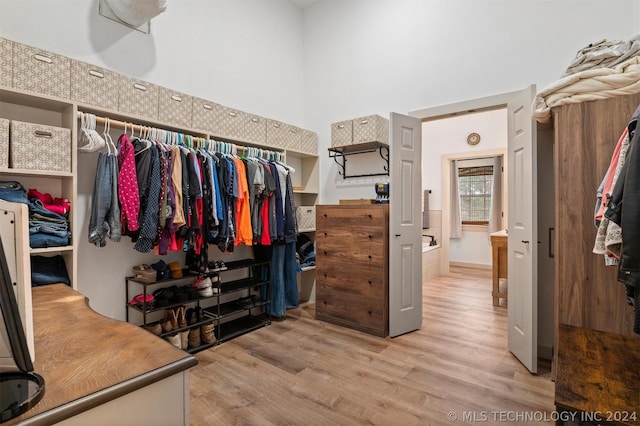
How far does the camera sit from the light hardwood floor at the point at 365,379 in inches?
70.6

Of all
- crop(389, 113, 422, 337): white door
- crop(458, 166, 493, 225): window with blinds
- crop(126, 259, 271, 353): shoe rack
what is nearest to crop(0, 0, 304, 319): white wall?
crop(126, 259, 271, 353): shoe rack

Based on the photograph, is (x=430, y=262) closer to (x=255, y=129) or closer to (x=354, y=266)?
(x=354, y=266)

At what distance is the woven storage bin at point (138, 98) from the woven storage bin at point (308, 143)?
5.26ft

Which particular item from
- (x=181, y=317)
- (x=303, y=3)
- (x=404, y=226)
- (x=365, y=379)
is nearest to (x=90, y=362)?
(x=365, y=379)

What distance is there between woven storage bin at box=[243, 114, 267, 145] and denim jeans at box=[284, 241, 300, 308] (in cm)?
112

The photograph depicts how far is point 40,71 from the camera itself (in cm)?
189

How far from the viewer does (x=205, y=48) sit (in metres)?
3.06

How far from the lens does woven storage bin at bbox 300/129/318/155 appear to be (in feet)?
12.1

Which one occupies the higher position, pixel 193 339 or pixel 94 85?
pixel 94 85

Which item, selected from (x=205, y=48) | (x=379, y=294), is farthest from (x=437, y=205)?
(x=205, y=48)

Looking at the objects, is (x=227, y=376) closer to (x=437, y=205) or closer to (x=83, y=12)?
(x=83, y=12)

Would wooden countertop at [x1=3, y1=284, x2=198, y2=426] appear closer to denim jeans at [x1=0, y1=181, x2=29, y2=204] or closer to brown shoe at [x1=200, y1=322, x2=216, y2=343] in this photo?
denim jeans at [x1=0, y1=181, x2=29, y2=204]

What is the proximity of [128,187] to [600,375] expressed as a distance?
2543 mm

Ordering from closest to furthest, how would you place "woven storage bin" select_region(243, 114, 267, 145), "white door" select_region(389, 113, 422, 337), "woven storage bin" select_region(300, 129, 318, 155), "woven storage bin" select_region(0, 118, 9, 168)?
"woven storage bin" select_region(0, 118, 9, 168), "white door" select_region(389, 113, 422, 337), "woven storage bin" select_region(243, 114, 267, 145), "woven storage bin" select_region(300, 129, 318, 155)
